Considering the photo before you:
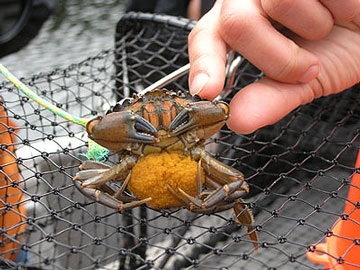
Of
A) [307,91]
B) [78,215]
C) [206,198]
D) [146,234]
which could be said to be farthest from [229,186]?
[78,215]

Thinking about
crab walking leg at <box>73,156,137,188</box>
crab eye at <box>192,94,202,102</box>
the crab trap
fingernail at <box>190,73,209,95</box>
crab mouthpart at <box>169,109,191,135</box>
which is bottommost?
the crab trap

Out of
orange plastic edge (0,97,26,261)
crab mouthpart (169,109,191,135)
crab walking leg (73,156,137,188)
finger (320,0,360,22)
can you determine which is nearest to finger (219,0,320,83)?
finger (320,0,360,22)

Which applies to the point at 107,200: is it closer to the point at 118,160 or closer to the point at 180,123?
the point at 180,123

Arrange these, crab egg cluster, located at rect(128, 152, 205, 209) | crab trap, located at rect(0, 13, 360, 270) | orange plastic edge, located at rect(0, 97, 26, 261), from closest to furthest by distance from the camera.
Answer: crab egg cluster, located at rect(128, 152, 205, 209) → orange plastic edge, located at rect(0, 97, 26, 261) → crab trap, located at rect(0, 13, 360, 270)

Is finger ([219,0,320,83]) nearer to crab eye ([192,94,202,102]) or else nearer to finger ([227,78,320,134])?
finger ([227,78,320,134])

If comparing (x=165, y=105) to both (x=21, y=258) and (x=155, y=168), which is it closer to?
(x=155, y=168)

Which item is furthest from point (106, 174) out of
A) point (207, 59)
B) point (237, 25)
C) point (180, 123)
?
point (237, 25)
